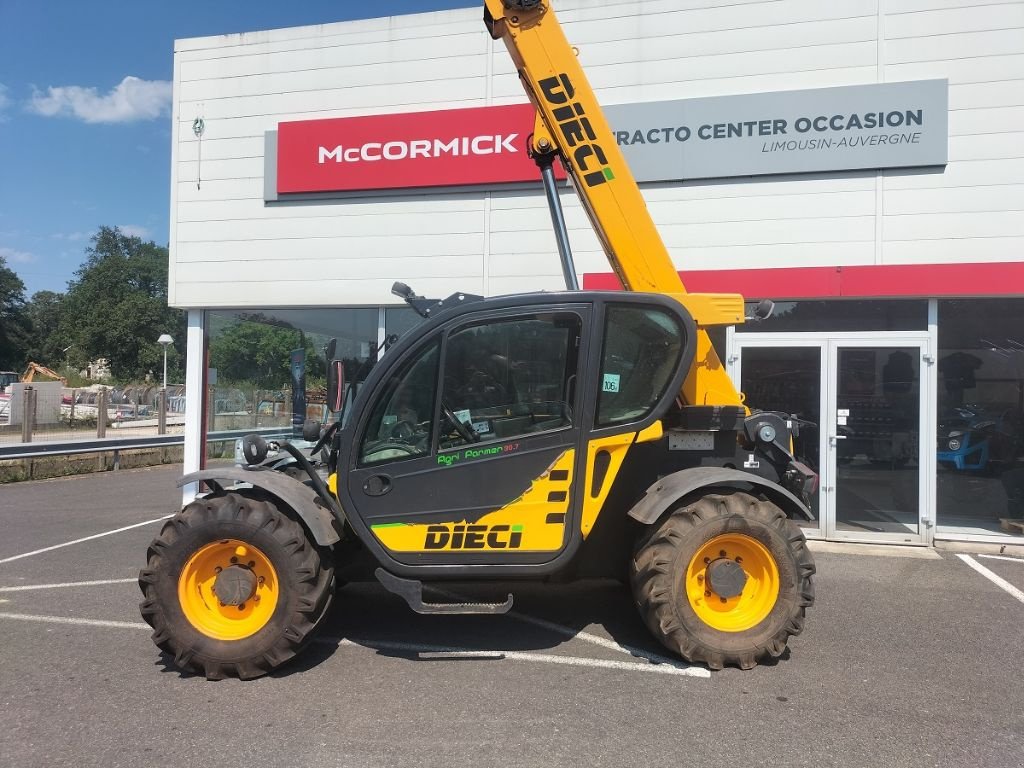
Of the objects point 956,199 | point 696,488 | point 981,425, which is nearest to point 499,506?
point 696,488

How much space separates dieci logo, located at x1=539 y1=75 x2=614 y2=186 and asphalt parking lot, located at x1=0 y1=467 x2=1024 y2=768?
3116mm

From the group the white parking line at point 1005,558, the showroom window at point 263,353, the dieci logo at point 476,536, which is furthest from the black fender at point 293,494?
the white parking line at point 1005,558

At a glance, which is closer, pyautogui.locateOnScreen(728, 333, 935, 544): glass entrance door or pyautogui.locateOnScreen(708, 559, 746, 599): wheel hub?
pyautogui.locateOnScreen(708, 559, 746, 599): wheel hub

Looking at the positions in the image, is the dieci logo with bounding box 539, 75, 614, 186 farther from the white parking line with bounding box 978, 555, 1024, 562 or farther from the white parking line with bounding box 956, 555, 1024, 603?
the white parking line with bounding box 978, 555, 1024, 562

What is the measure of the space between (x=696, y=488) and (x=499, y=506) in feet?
3.81

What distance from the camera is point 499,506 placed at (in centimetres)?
389

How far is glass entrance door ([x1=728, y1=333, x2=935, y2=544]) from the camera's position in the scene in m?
7.29

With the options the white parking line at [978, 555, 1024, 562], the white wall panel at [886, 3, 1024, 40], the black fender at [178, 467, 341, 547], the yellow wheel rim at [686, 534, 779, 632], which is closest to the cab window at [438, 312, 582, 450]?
the black fender at [178, 467, 341, 547]

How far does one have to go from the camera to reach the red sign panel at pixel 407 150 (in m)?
7.93

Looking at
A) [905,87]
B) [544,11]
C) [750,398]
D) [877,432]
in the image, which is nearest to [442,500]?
[544,11]

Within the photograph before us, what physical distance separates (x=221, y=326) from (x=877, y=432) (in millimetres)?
8216

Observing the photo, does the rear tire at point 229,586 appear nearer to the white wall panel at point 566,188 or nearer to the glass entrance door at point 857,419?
the white wall panel at point 566,188

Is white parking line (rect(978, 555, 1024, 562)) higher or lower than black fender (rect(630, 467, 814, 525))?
lower

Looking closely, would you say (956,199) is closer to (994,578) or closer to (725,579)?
(994,578)
